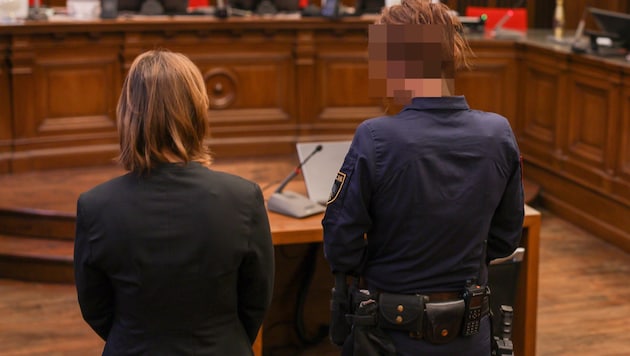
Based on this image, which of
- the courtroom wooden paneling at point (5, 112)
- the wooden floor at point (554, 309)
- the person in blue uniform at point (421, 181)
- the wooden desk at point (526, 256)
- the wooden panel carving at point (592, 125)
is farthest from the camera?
the courtroom wooden paneling at point (5, 112)

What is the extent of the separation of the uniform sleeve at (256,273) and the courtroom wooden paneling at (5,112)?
4199 mm

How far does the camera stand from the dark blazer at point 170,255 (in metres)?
2.01

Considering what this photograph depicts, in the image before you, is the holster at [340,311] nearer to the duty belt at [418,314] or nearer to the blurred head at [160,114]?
the duty belt at [418,314]

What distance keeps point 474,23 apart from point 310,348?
3734 millimetres

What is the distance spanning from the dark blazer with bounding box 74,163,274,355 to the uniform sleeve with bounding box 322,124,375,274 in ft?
0.74

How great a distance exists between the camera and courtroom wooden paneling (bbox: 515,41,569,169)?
6016 mm

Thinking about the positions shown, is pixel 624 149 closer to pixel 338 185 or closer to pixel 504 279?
Answer: pixel 504 279

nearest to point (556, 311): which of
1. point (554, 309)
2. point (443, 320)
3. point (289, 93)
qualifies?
point (554, 309)

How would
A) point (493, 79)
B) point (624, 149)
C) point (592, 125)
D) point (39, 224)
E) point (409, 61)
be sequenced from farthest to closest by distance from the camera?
point (493, 79)
point (592, 125)
point (624, 149)
point (39, 224)
point (409, 61)

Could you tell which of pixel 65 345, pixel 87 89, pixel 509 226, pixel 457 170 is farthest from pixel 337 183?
pixel 87 89

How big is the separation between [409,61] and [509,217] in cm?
49

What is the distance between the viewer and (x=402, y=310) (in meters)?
2.24

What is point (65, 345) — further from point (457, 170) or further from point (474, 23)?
point (474, 23)

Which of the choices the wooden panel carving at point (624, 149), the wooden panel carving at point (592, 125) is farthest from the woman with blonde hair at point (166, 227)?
the wooden panel carving at point (592, 125)
